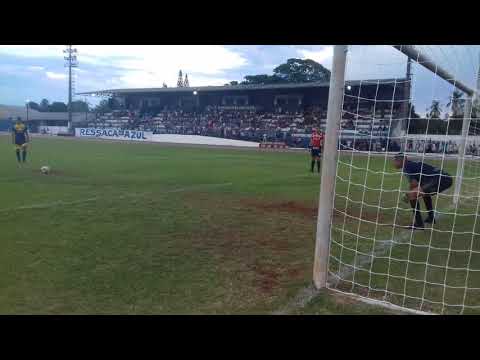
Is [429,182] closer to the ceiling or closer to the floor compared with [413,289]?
closer to the ceiling

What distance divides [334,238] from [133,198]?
198 inches

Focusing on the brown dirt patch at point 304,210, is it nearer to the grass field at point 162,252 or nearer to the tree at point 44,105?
the grass field at point 162,252

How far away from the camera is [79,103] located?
101188 millimetres

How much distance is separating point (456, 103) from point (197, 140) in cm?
3747

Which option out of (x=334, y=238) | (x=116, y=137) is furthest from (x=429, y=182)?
(x=116, y=137)

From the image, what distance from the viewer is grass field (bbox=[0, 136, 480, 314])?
3.93m

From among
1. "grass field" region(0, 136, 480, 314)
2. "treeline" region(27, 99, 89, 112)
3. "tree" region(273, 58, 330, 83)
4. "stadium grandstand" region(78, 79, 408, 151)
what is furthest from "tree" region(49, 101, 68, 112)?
"grass field" region(0, 136, 480, 314)

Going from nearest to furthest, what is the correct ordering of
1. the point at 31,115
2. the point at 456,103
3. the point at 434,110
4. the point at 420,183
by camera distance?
the point at 434,110, the point at 420,183, the point at 456,103, the point at 31,115

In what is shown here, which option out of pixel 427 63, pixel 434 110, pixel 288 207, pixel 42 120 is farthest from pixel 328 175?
pixel 42 120

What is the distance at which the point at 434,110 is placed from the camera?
6.12 meters

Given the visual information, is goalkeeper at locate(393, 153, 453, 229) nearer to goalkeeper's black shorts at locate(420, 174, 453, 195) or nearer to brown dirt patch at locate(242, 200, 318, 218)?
goalkeeper's black shorts at locate(420, 174, 453, 195)

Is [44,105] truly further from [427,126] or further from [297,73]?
[427,126]

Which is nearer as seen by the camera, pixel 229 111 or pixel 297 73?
pixel 229 111
